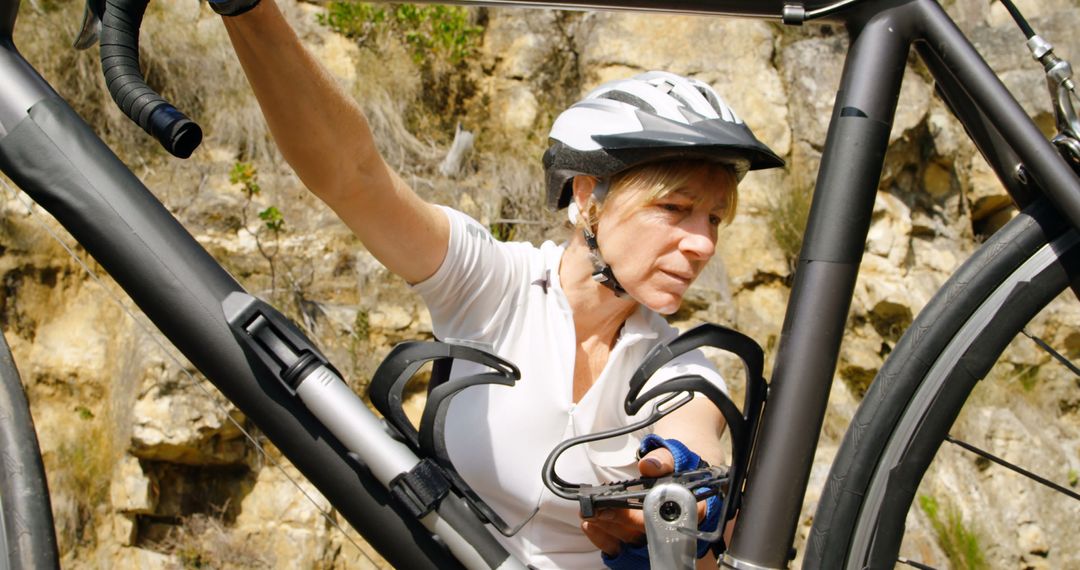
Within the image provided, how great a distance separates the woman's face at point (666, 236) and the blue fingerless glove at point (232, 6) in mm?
675

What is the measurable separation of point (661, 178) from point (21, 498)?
3.38ft

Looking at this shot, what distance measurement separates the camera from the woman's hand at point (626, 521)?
49.9 inches

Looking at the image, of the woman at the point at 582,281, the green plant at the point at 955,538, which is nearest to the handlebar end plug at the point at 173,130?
the woman at the point at 582,281

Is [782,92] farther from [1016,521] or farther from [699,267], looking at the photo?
[699,267]

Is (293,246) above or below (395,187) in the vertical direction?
above

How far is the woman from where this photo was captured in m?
1.40

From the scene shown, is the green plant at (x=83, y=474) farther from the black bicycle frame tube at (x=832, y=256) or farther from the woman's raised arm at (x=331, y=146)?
the black bicycle frame tube at (x=832, y=256)

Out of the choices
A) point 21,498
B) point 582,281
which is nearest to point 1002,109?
point 582,281

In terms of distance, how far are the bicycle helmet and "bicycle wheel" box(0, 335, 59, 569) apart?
92 centimetres

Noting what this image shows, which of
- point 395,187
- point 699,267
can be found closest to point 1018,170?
point 699,267

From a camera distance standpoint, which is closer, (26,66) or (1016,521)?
(26,66)

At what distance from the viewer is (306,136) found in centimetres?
121

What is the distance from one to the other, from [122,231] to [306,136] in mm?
268

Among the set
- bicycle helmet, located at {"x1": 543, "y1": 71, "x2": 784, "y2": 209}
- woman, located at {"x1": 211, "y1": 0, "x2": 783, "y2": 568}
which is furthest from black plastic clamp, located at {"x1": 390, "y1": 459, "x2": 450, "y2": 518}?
bicycle helmet, located at {"x1": 543, "y1": 71, "x2": 784, "y2": 209}
